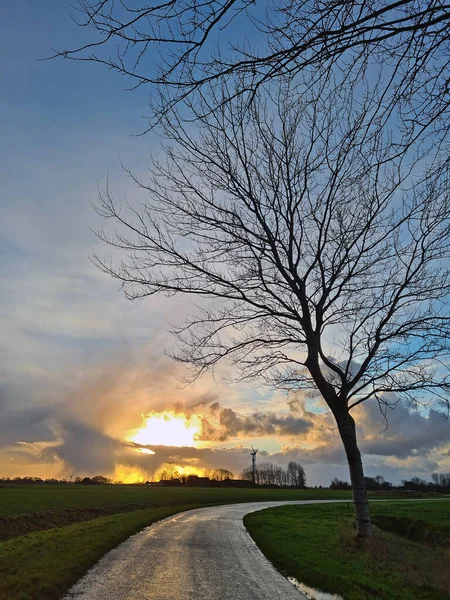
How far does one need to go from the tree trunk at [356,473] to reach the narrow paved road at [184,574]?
323 centimetres

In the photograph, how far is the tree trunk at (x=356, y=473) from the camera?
14719 mm

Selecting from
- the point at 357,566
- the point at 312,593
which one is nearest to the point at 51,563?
the point at 312,593

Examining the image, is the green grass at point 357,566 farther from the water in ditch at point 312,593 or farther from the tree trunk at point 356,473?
the tree trunk at point 356,473

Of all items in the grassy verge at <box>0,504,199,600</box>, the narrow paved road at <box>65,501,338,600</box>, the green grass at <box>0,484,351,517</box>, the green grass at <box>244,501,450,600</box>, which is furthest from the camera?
the green grass at <box>0,484,351,517</box>

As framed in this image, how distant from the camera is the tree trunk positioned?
14.7 metres

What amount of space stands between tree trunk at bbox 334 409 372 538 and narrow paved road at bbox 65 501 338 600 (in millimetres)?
3226

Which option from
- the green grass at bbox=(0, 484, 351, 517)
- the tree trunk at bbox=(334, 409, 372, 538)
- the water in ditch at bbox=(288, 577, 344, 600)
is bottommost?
the water in ditch at bbox=(288, 577, 344, 600)

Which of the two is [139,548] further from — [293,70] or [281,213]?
[293,70]

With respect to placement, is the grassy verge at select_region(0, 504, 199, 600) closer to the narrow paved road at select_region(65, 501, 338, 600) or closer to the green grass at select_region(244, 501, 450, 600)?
the narrow paved road at select_region(65, 501, 338, 600)

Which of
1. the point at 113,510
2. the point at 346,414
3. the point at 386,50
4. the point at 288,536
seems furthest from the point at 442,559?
the point at 113,510

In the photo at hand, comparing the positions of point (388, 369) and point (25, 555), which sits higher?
point (388, 369)

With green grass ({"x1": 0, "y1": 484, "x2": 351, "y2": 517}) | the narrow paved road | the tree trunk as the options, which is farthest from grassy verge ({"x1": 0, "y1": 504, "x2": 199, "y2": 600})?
green grass ({"x1": 0, "y1": 484, "x2": 351, "y2": 517})

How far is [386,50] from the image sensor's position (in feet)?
14.5

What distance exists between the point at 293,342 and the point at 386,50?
12066 mm
